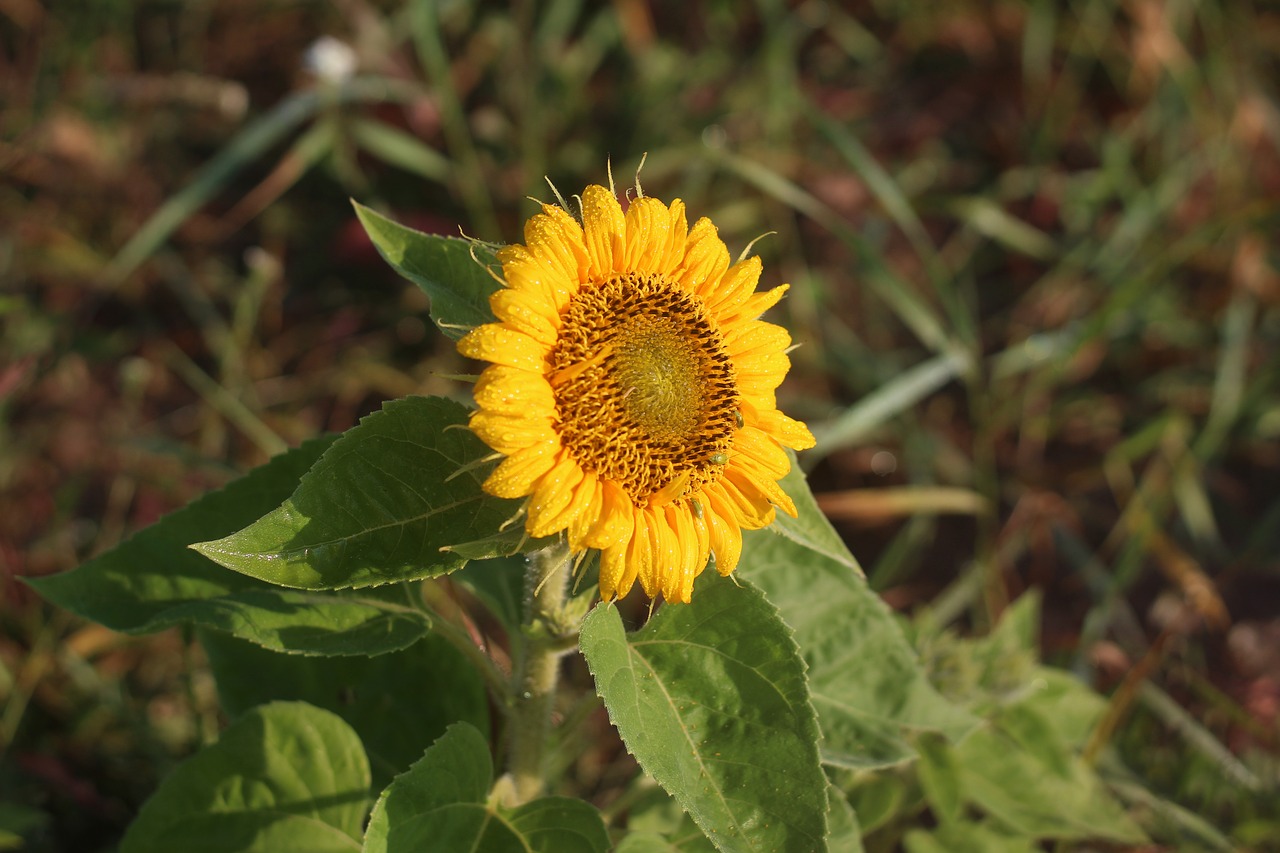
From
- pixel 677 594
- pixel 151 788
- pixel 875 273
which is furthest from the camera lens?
pixel 875 273

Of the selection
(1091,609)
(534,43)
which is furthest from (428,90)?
(1091,609)

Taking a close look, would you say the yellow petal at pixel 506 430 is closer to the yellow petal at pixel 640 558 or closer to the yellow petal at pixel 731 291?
the yellow petal at pixel 640 558

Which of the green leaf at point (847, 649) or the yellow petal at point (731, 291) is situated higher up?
the yellow petal at point (731, 291)

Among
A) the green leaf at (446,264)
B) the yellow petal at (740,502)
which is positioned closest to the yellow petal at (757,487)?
the yellow petal at (740,502)

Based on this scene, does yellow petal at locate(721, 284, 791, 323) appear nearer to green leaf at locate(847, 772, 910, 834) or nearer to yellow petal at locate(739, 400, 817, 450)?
yellow petal at locate(739, 400, 817, 450)

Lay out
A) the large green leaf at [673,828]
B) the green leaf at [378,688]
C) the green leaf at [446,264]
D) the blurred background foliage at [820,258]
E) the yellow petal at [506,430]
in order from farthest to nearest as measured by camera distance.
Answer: the blurred background foliage at [820,258] → the green leaf at [378,688] → the large green leaf at [673,828] → the green leaf at [446,264] → the yellow petal at [506,430]

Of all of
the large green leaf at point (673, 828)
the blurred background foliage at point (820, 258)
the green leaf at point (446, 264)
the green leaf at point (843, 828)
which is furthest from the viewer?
the blurred background foliage at point (820, 258)

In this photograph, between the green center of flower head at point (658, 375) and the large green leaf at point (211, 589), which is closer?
the green center of flower head at point (658, 375)

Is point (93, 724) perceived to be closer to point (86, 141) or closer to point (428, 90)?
point (86, 141)
